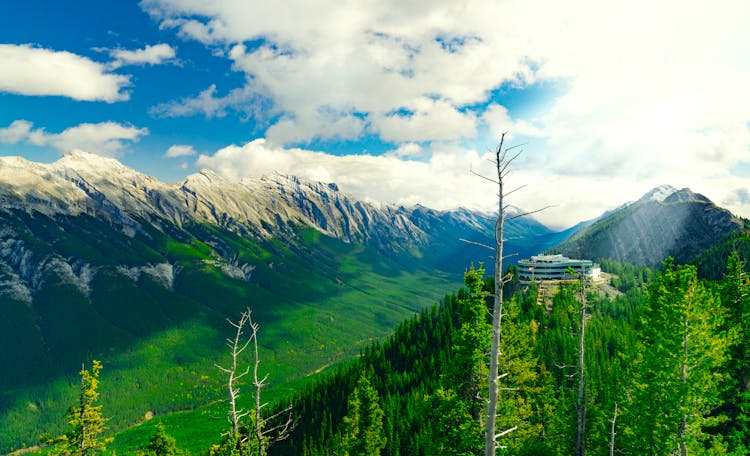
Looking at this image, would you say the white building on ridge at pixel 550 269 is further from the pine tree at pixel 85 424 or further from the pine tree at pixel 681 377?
the pine tree at pixel 85 424

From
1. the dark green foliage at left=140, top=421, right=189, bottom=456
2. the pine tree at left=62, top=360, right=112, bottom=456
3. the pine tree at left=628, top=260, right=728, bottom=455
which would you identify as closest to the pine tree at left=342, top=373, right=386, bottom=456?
the dark green foliage at left=140, top=421, right=189, bottom=456

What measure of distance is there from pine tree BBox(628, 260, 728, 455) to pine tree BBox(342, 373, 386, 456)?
116 ft

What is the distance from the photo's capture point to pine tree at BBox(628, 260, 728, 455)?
28.5m

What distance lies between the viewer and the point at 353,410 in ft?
199

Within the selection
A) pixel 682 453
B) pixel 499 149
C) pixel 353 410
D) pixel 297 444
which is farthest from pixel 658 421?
pixel 297 444

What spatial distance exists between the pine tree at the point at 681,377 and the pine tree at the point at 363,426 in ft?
116

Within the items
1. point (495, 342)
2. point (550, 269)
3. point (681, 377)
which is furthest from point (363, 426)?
point (550, 269)

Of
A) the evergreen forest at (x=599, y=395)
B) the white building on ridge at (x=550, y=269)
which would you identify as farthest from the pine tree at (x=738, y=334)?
the white building on ridge at (x=550, y=269)

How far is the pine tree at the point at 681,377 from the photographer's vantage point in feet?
93.7

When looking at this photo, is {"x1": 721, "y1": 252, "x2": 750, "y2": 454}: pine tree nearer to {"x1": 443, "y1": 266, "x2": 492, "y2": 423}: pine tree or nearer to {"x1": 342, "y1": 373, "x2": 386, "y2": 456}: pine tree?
{"x1": 443, "y1": 266, "x2": 492, "y2": 423}: pine tree

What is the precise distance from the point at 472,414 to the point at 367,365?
330 feet

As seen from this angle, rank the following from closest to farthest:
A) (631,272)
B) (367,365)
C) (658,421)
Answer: (658,421), (367,365), (631,272)

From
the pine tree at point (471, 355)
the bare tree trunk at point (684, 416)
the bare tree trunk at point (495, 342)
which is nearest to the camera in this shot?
the bare tree trunk at point (495, 342)

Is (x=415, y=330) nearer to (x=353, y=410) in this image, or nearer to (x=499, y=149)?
(x=353, y=410)
